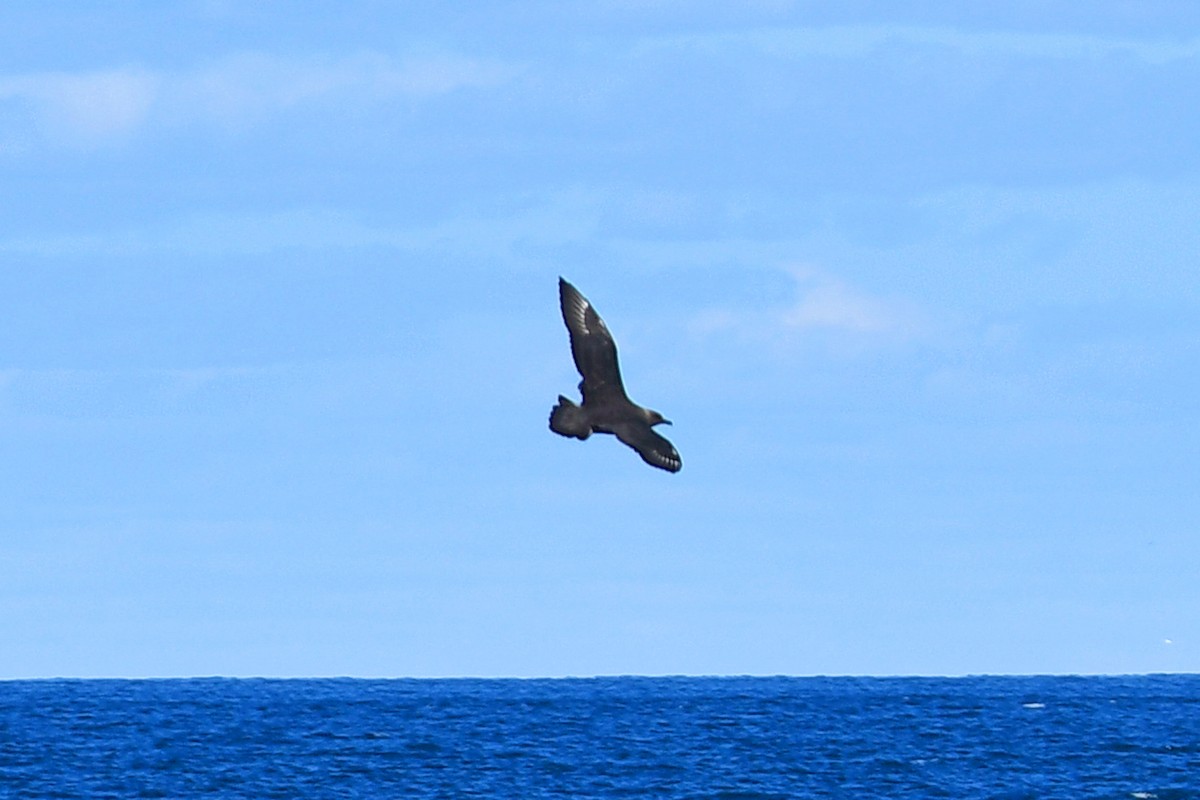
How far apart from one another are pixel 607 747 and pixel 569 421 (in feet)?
226

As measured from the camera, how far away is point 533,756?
85.4m

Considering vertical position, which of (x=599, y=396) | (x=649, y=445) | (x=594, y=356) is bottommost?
(x=649, y=445)

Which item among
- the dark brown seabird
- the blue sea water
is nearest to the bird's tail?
the dark brown seabird

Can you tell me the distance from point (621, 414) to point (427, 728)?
88.0 m

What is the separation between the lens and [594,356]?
22.8 meters

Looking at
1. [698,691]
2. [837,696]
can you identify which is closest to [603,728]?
[837,696]

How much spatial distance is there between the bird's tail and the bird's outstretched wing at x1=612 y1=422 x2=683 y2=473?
0.35m

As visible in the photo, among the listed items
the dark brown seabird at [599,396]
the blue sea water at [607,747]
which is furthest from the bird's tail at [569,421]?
the blue sea water at [607,747]

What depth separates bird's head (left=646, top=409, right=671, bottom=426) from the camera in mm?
22719

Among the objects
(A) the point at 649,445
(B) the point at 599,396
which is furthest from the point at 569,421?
(A) the point at 649,445

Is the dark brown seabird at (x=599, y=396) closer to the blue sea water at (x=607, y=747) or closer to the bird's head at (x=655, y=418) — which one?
the bird's head at (x=655, y=418)

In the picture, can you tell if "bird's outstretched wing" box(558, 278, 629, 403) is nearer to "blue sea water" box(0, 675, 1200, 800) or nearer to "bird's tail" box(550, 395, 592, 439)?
"bird's tail" box(550, 395, 592, 439)

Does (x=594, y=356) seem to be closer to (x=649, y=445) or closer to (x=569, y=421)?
(x=569, y=421)

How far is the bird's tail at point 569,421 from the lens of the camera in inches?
879
